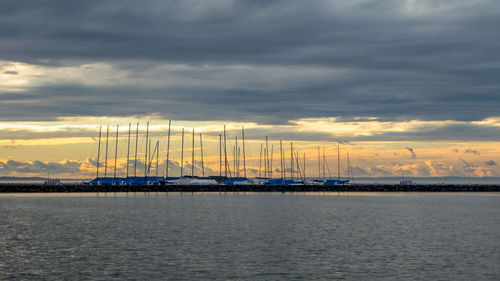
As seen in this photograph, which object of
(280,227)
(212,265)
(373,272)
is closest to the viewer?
(373,272)

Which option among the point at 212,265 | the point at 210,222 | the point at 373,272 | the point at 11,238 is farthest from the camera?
the point at 210,222

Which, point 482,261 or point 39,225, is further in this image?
point 39,225

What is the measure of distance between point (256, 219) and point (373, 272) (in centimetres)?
5474

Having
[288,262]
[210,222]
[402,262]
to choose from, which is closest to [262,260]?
[288,262]

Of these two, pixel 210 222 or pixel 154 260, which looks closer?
pixel 154 260

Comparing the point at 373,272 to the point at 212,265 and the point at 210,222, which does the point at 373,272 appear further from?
the point at 210,222

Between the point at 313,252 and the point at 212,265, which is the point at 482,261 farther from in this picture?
the point at 212,265

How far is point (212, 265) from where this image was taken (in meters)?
50.1

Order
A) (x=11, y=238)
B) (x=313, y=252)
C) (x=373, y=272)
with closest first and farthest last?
1. (x=373, y=272)
2. (x=313, y=252)
3. (x=11, y=238)

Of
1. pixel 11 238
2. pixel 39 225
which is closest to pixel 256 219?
pixel 39 225

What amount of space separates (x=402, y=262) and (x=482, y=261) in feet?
23.0

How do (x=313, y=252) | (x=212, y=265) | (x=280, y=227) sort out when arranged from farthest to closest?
(x=280, y=227), (x=313, y=252), (x=212, y=265)

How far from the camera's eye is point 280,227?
281 ft

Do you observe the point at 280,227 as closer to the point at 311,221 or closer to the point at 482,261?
the point at 311,221
